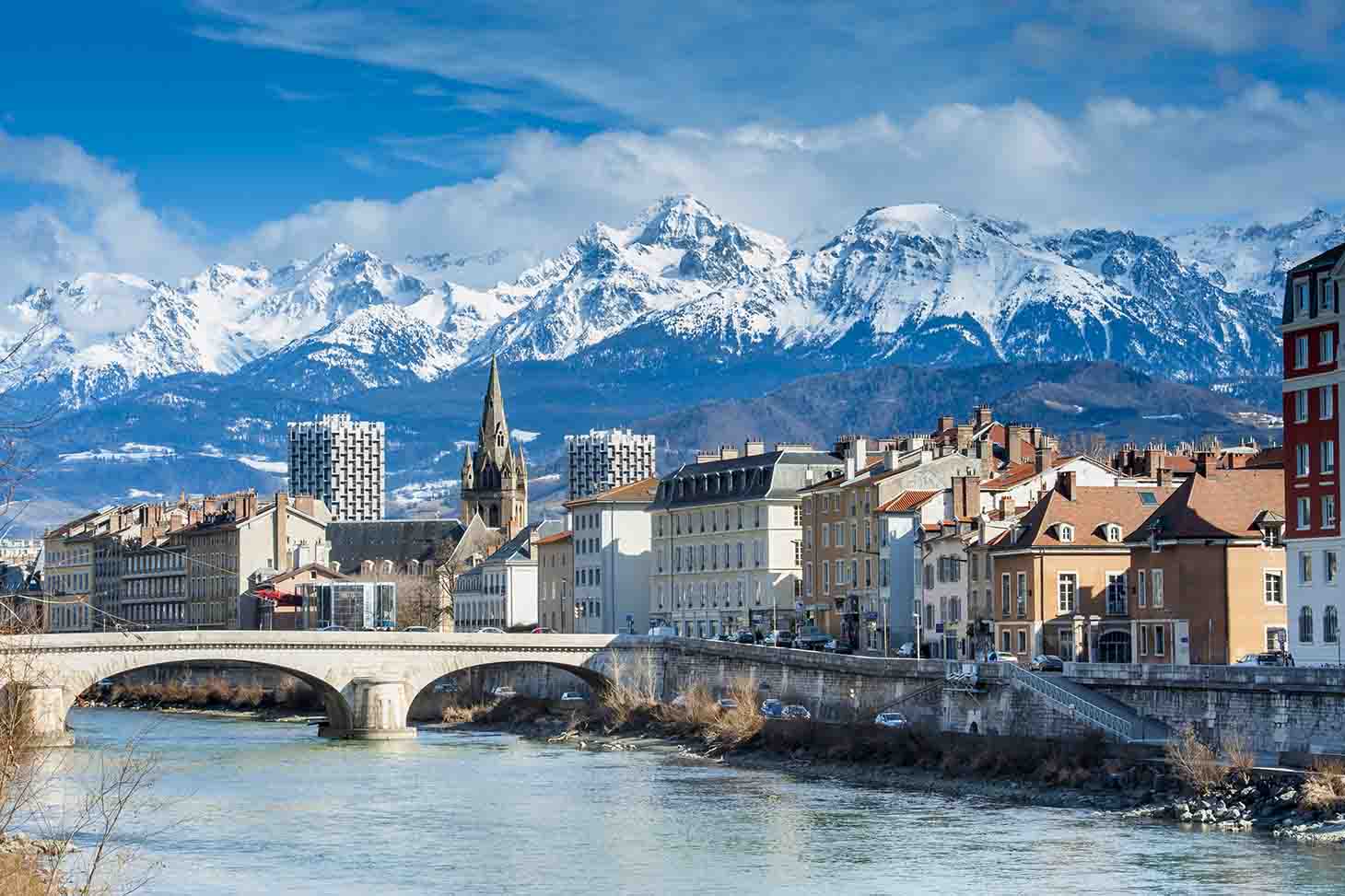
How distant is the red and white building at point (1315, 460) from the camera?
7544cm

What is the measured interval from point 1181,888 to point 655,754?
154 feet

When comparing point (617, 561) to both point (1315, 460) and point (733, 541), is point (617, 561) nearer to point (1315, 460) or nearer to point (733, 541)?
point (733, 541)

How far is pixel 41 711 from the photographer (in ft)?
314

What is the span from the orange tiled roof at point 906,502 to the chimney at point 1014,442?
14.2m

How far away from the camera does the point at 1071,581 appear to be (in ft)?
307

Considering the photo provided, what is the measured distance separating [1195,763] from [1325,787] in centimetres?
504

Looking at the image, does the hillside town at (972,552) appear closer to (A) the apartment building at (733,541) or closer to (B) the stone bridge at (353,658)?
(A) the apartment building at (733,541)

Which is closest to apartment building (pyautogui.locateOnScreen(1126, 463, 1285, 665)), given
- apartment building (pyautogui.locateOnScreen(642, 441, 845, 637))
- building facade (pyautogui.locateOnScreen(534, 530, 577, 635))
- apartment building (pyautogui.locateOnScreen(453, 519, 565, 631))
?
apartment building (pyautogui.locateOnScreen(642, 441, 845, 637))

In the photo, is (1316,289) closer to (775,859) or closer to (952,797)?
(952,797)

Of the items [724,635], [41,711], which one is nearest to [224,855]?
[41,711]

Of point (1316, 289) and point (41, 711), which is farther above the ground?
point (1316, 289)

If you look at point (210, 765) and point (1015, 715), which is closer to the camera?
point (1015, 715)

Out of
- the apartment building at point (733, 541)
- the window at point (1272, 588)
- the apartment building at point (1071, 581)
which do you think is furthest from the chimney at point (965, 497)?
the window at point (1272, 588)

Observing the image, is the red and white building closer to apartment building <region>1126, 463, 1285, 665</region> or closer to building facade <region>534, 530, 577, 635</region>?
apartment building <region>1126, 463, 1285, 665</region>
